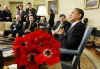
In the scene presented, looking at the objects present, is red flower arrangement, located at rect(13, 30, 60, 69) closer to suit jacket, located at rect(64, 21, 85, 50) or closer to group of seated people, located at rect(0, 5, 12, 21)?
suit jacket, located at rect(64, 21, 85, 50)

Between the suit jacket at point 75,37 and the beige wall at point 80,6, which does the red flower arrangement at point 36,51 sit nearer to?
the suit jacket at point 75,37

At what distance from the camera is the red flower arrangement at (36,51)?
1026 mm

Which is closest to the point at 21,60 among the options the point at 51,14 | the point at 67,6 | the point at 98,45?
the point at 98,45

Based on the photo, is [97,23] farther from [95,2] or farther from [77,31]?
[77,31]

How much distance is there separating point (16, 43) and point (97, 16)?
17.6ft

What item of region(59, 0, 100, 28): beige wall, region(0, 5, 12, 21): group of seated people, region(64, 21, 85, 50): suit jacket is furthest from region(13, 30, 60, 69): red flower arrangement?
region(0, 5, 12, 21): group of seated people

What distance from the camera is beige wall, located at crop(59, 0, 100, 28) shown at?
6156mm

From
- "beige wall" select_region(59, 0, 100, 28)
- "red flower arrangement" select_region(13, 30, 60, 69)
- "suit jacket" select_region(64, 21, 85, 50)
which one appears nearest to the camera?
"red flower arrangement" select_region(13, 30, 60, 69)

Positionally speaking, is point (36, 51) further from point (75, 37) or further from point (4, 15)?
point (4, 15)

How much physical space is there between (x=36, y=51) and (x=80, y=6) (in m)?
6.01

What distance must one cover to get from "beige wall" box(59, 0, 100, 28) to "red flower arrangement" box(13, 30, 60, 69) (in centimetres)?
530

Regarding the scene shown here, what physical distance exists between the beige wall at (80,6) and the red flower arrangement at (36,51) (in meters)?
5.30

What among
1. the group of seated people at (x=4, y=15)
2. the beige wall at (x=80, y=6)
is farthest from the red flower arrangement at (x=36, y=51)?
the group of seated people at (x=4, y=15)

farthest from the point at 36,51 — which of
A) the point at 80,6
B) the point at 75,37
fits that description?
the point at 80,6
